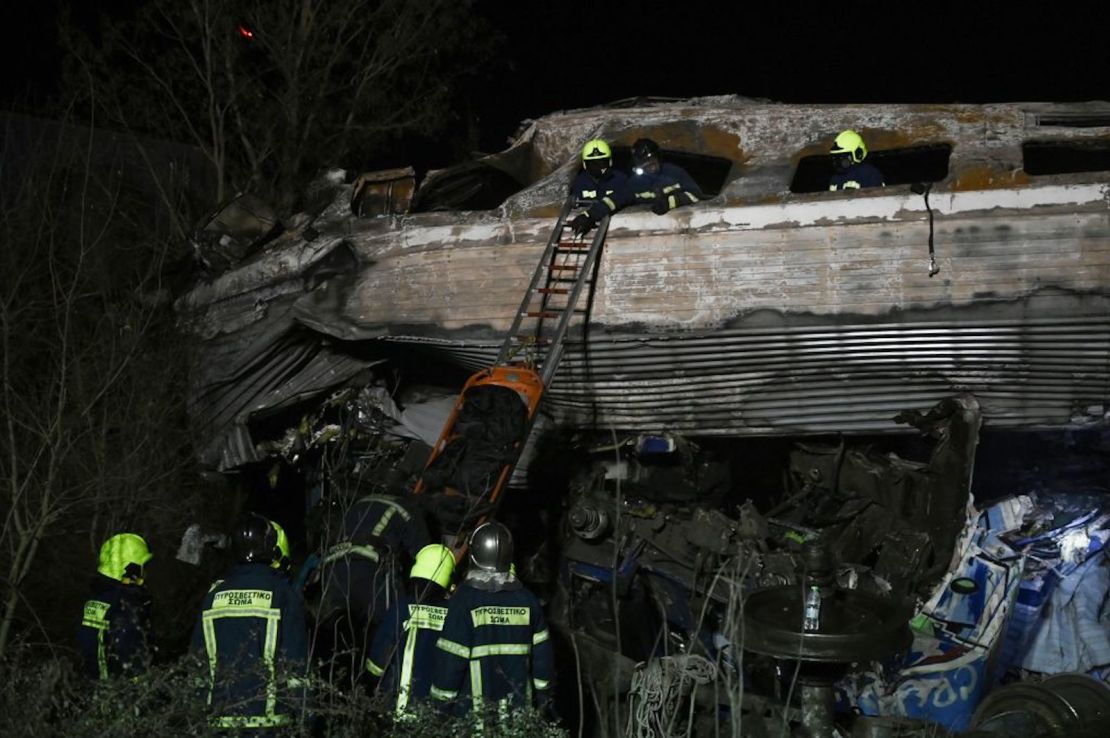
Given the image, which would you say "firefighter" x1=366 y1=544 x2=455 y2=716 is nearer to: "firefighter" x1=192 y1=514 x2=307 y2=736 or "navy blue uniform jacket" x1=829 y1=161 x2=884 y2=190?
"firefighter" x1=192 y1=514 x2=307 y2=736

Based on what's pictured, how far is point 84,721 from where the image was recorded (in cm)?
361

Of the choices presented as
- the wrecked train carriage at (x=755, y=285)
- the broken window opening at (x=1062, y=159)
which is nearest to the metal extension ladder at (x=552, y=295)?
the wrecked train carriage at (x=755, y=285)

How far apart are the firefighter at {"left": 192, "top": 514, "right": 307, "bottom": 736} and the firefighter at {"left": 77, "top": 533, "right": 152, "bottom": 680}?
0.75 metres

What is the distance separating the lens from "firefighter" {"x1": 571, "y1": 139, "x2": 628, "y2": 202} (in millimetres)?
6984

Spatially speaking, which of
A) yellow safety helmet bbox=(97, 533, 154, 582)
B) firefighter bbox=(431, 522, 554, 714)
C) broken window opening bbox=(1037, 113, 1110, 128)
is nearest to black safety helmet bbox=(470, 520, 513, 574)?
firefighter bbox=(431, 522, 554, 714)

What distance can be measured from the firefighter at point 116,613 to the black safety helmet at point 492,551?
1581 mm

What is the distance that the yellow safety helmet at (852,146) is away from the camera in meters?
6.57

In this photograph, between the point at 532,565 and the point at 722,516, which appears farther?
the point at 532,565

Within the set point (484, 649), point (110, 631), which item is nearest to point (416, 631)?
point (484, 649)

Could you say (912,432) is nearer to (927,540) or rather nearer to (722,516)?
(927,540)

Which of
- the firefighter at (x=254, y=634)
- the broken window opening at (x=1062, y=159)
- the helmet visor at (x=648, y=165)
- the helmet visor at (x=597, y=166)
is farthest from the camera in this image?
the helmet visor at (x=597, y=166)

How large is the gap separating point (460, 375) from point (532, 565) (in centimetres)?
141

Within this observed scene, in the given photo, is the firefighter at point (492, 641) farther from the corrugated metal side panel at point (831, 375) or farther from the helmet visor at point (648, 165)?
the helmet visor at point (648, 165)

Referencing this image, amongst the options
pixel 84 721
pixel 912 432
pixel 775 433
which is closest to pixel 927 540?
pixel 912 432
